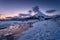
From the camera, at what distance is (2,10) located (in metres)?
1.94

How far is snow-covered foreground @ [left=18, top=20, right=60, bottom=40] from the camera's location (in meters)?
1.85

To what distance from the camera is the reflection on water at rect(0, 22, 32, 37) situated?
183 cm

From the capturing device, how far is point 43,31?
1915mm

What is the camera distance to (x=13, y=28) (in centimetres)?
190

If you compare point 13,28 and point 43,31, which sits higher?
point 13,28

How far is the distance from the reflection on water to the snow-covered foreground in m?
0.09

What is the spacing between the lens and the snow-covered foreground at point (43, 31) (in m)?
1.85

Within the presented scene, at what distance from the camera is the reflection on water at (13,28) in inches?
72.2

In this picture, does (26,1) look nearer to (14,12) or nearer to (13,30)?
(14,12)

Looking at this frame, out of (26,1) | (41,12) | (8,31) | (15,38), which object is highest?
(26,1)

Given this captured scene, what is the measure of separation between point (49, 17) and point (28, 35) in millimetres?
531

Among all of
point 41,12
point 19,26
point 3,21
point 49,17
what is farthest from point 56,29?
point 3,21

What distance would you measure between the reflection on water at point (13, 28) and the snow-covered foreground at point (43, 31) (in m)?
0.09

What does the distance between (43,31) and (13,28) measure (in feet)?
1.85
